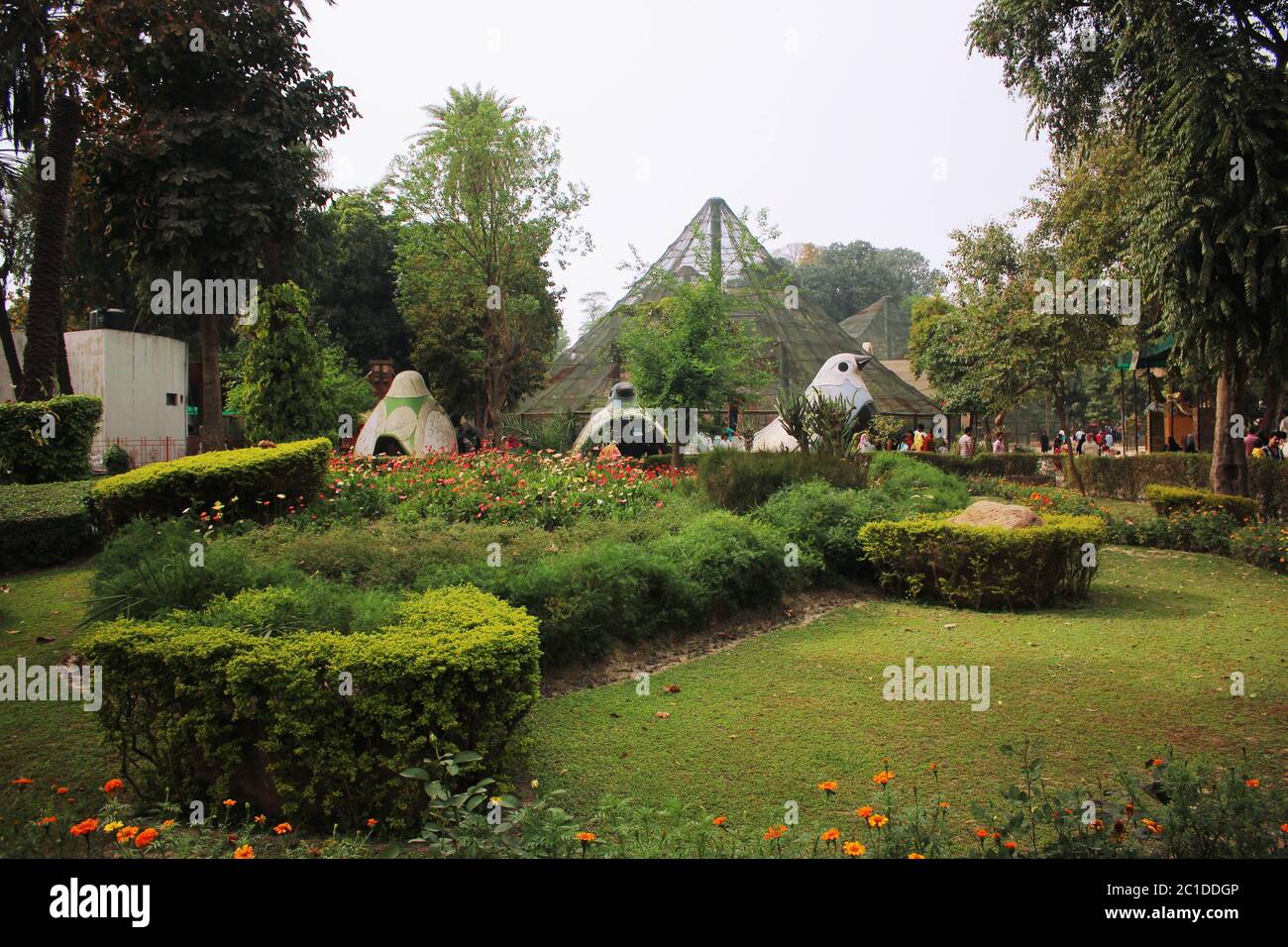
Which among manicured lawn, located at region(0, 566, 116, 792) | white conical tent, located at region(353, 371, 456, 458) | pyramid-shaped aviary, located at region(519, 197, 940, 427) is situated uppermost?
pyramid-shaped aviary, located at region(519, 197, 940, 427)

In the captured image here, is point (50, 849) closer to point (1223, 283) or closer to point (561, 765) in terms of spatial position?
point (561, 765)

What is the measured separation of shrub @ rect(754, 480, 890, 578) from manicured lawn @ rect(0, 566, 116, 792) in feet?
21.2

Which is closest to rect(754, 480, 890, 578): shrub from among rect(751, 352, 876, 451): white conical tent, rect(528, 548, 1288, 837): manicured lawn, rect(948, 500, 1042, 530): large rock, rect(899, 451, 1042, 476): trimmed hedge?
rect(948, 500, 1042, 530): large rock

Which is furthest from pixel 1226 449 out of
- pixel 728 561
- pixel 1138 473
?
pixel 728 561

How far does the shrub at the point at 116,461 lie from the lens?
58.3ft

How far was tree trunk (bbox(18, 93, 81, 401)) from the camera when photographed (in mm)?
14344

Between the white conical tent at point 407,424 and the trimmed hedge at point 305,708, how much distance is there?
16576 millimetres

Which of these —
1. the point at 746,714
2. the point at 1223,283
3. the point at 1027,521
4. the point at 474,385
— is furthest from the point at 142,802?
the point at 474,385

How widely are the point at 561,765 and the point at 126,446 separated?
1946 cm

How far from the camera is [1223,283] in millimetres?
13867

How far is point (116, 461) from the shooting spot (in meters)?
17.9

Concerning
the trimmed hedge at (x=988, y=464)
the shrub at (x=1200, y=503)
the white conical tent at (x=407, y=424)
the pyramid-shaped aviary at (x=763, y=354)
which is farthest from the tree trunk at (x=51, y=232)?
the trimmed hedge at (x=988, y=464)

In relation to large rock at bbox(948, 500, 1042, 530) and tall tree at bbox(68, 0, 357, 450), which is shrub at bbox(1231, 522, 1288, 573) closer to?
large rock at bbox(948, 500, 1042, 530)

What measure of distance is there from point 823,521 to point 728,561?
7.24 ft
